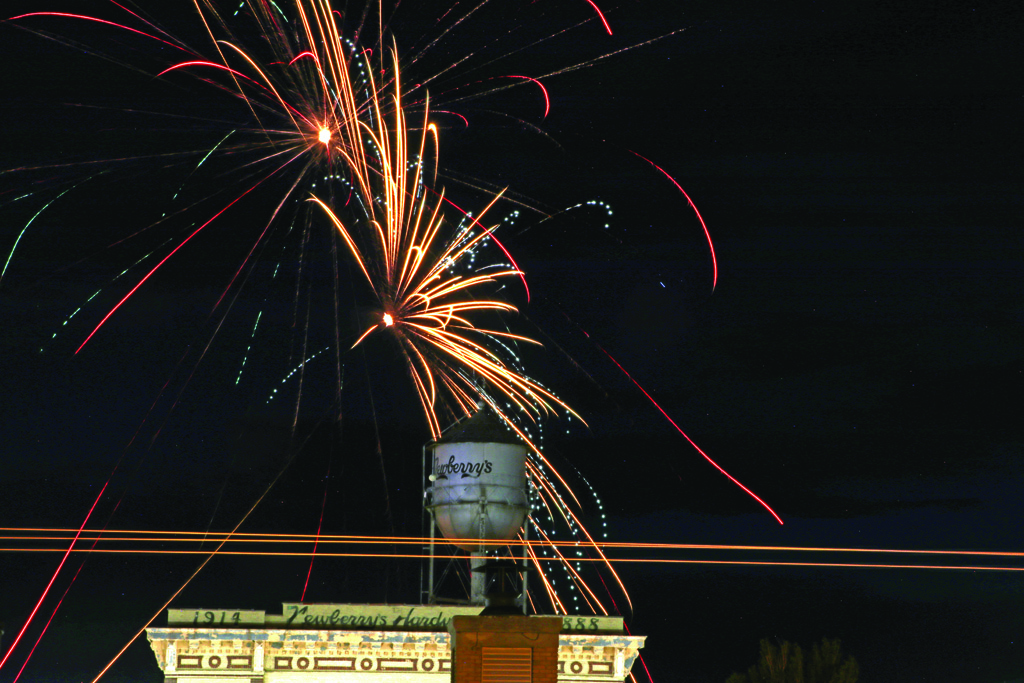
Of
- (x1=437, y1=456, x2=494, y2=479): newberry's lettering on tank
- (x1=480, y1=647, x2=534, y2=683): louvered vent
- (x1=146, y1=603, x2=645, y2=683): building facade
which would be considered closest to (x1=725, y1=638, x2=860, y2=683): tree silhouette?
(x1=146, y1=603, x2=645, y2=683): building facade

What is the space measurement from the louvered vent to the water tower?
20745mm

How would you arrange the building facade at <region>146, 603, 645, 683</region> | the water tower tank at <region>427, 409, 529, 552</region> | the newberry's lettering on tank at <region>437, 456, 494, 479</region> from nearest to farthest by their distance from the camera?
1. the building facade at <region>146, 603, 645, 683</region>
2. the water tower tank at <region>427, 409, 529, 552</region>
3. the newberry's lettering on tank at <region>437, 456, 494, 479</region>

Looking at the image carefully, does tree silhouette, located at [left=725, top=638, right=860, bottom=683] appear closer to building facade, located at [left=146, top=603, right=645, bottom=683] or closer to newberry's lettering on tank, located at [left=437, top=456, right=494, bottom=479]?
building facade, located at [left=146, top=603, right=645, bottom=683]

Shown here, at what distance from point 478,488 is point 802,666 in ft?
44.0

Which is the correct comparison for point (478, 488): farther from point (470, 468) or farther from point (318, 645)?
point (318, 645)

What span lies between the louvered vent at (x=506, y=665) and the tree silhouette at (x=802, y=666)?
27772mm

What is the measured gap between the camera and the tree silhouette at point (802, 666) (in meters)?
41.8

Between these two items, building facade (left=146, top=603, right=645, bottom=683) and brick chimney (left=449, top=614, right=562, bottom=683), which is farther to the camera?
building facade (left=146, top=603, right=645, bottom=683)

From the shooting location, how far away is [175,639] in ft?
116

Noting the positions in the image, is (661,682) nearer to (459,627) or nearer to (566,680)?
(566,680)

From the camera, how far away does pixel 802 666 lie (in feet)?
138

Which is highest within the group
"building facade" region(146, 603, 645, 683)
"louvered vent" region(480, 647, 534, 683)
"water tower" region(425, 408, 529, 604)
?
"water tower" region(425, 408, 529, 604)

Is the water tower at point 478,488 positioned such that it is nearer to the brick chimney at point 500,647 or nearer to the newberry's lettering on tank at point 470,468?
the newberry's lettering on tank at point 470,468

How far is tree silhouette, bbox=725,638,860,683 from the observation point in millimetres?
41781
